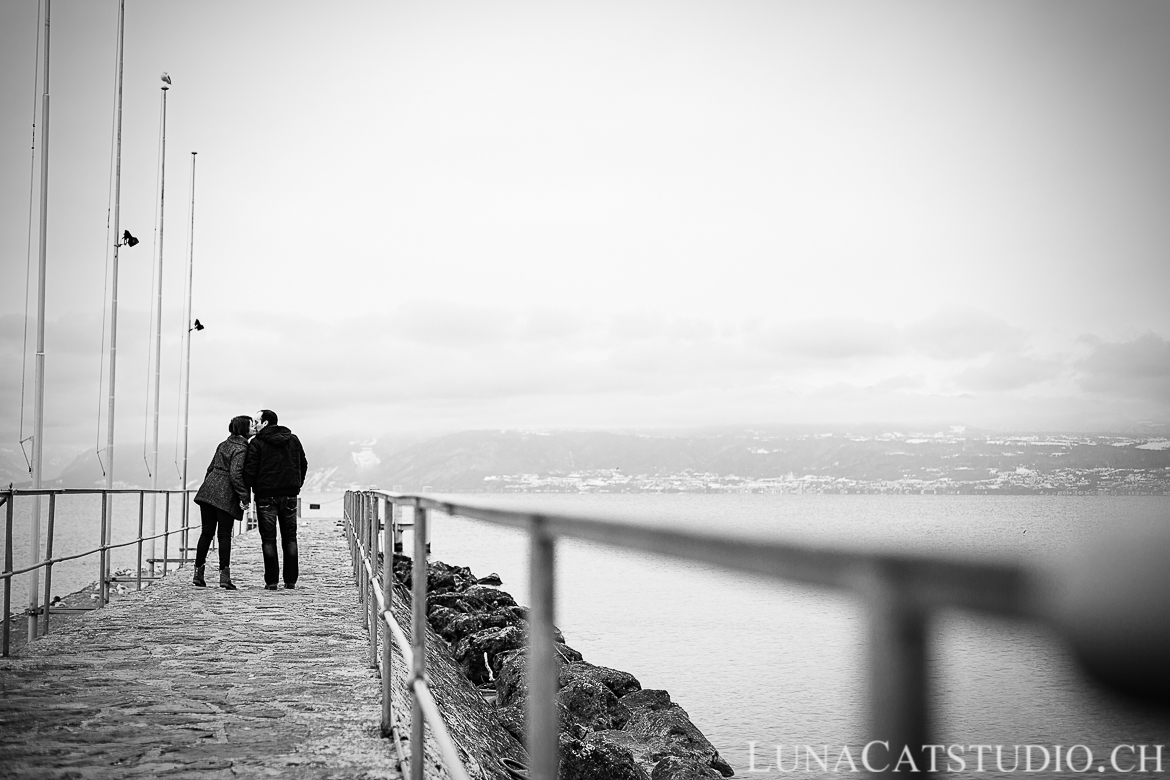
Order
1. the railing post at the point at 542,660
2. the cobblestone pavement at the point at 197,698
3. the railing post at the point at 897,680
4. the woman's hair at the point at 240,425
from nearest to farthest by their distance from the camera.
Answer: the railing post at the point at 897,680
the railing post at the point at 542,660
the cobblestone pavement at the point at 197,698
the woman's hair at the point at 240,425

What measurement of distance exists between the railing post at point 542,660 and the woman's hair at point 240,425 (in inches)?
367

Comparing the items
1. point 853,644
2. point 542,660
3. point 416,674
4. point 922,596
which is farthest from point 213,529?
point 922,596

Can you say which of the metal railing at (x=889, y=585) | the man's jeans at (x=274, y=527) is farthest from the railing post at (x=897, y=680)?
the man's jeans at (x=274, y=527)

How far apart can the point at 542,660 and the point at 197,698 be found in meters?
4.20

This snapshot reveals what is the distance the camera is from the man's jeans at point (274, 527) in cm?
1069

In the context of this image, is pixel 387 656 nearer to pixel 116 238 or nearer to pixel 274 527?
pixel 274 527

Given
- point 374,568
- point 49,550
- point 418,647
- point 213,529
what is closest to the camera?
point 418,647

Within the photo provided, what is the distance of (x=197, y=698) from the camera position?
541cm

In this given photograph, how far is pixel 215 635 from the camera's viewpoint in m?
7.64

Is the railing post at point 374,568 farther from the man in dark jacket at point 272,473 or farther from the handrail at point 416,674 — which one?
the man in dark jacket at point 272,473

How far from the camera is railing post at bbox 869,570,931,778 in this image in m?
0.81

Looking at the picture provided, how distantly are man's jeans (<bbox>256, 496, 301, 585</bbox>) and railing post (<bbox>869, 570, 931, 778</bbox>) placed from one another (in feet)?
33.4

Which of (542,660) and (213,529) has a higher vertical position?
(542,660)

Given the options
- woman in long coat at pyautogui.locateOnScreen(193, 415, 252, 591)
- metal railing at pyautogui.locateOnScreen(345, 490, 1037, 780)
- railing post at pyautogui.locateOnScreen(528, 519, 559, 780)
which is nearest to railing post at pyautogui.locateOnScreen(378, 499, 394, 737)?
railing post at pyautogui.locateOnScreen(528, 519, 559, 780)
